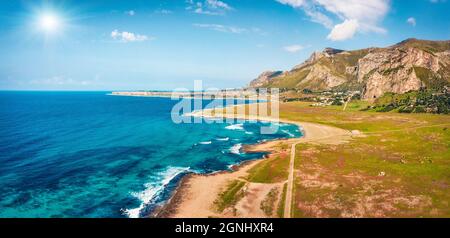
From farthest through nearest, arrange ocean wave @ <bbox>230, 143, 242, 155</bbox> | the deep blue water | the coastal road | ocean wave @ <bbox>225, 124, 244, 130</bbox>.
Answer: ocean wave @ <bbox>225, 124, 244, 130</bbox>, ocean wave @ <bbox>230, 143, 242, 155</bbox>, the deep blue water, the coastal road

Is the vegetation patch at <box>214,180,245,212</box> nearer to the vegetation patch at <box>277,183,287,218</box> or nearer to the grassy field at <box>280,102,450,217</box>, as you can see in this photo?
the vegetation patch at <box>277,183,287,218</box>

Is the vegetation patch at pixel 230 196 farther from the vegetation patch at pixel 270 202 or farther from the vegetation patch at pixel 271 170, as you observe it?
the vegetation patch at pixel 270 202

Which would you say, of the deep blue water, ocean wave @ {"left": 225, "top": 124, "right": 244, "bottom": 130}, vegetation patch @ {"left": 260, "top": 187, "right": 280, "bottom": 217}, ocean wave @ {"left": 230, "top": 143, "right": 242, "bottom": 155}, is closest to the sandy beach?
vegetation patch @ {"left": 260, "top": 187, "right": 280, "bottom": 217}

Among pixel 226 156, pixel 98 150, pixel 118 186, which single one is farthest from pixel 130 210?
pixel 98 150

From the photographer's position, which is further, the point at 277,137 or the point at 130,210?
the point at 277,137
